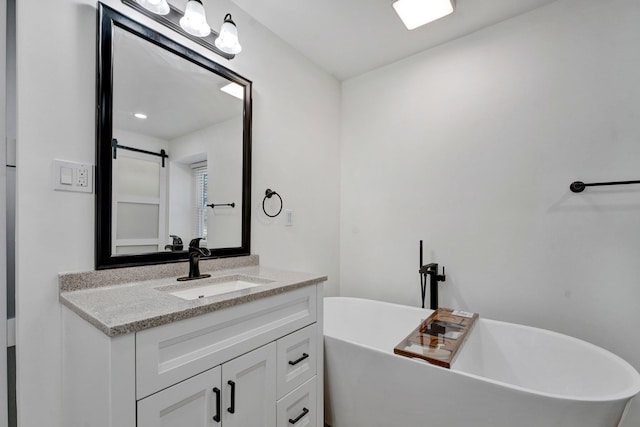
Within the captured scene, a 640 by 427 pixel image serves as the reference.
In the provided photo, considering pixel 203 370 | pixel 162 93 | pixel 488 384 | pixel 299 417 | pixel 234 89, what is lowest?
pixel 299 417

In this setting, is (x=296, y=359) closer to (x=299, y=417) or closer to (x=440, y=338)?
(x=299, y=417)

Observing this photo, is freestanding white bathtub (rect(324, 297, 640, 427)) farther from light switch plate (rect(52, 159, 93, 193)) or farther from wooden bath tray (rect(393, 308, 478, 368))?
light switch plate (rect(52, 159, 93, 193))

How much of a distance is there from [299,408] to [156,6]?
1910 mm

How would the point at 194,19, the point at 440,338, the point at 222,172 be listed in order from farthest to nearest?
the point at 222,172 < the point at 440,338 < the point at 194,19

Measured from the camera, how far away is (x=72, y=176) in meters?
1.12

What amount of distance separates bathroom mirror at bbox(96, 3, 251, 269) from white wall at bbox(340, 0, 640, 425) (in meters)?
1.24

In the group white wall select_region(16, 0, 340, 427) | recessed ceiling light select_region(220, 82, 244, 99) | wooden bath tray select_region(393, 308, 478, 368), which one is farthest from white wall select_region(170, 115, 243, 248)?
wooden bath tray select_region(393, 308, 478, 368)

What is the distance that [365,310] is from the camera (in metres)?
2.22

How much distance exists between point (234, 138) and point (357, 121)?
1.26 m

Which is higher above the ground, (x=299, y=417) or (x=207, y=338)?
(x=207, y=338)

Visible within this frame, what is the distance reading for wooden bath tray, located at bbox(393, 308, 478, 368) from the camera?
133cm

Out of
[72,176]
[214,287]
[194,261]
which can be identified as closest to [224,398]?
[214,287]

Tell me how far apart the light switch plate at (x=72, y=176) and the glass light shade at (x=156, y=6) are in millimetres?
730

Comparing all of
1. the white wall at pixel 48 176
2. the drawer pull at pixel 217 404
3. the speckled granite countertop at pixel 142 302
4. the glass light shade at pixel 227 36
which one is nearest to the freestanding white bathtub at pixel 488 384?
the speckled granite countertop at pixel 142 302
